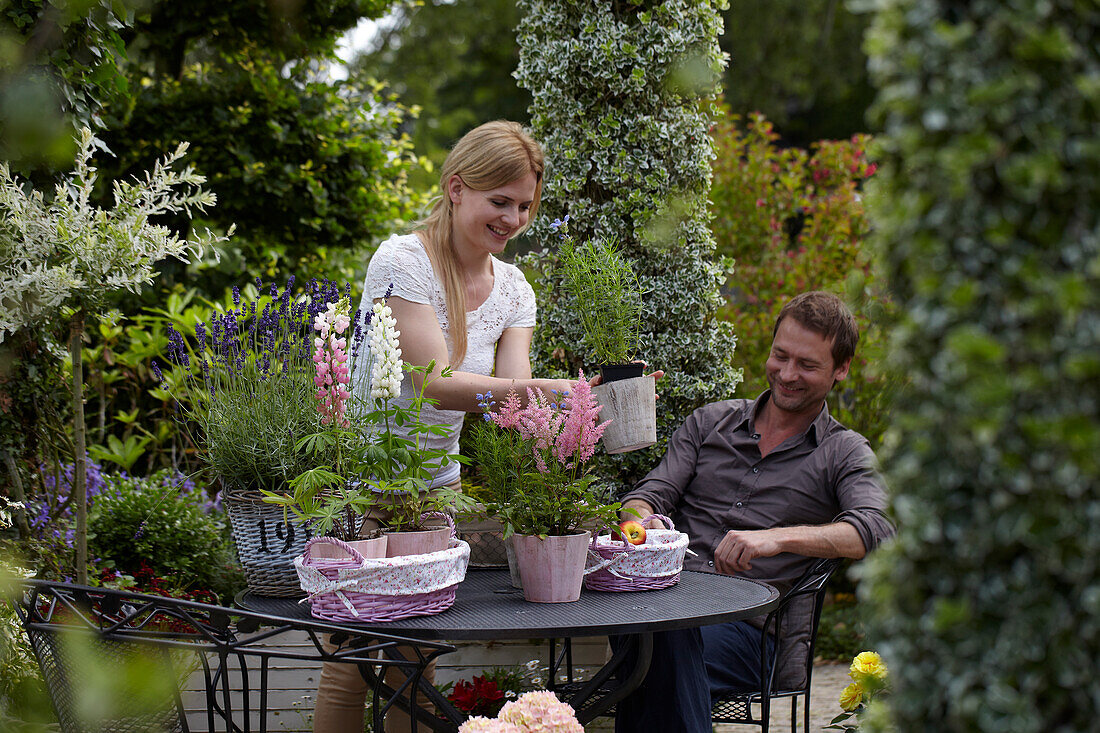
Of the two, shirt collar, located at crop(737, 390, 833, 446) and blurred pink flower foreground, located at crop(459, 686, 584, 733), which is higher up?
shirt collar, located at crop(737, 390, 833, 446)

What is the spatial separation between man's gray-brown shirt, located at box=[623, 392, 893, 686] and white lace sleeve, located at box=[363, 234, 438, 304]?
37.0 inches

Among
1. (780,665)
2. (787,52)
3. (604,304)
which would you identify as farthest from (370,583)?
(787,52)

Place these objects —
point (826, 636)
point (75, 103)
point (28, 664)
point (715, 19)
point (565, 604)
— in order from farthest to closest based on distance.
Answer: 1. point (826, 636)
2. point (715, 19)
3. point (75, 103)
4. point (28, 664)
5. point (565, 604)

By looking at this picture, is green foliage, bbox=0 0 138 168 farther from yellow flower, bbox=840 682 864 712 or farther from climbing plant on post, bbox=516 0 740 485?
yellow flower, bbox=840 682 864 712

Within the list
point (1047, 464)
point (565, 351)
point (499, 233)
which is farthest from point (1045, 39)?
point (565, 351)

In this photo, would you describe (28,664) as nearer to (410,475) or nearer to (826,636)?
(410,475)

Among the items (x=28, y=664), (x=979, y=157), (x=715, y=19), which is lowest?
(x=28, y=664)

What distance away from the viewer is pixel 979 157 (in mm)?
913

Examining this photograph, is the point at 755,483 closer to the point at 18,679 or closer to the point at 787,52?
the point at 18,679

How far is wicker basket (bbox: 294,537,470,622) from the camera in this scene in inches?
69.2

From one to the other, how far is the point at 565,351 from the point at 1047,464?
2603 millimetres

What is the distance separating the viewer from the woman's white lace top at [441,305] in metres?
2.38

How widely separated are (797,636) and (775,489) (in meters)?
0.43

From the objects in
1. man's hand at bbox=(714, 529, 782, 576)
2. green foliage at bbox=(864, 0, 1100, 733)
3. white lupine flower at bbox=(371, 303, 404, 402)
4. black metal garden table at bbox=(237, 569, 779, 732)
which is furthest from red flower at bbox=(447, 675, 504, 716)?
green foliage at bbox=(864, 0, 1100, 733)
